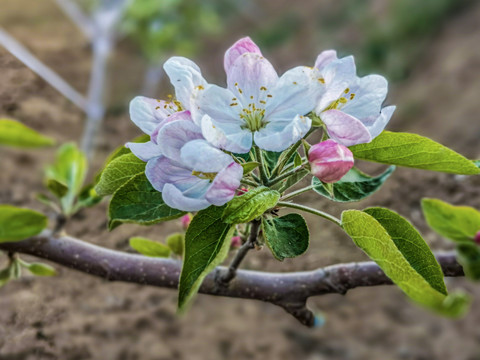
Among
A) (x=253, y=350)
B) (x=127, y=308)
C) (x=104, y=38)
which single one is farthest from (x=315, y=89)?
(x=104, y=38)

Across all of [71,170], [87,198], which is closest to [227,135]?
[87,198]

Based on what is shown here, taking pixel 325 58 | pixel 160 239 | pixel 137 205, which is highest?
pixel 325 58

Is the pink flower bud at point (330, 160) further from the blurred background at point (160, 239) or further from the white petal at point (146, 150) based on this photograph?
the blurred background at point (160, 239)

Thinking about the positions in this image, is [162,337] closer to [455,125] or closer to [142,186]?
[142,186]

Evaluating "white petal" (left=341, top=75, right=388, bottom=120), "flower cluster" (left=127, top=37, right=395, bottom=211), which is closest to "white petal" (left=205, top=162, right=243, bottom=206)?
"flower cluster" (left=127, top=37, right=395, bottom=211)

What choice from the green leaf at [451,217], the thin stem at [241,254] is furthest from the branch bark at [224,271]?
the green leaf at [451,217]

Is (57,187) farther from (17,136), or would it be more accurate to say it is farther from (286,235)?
(286,235)

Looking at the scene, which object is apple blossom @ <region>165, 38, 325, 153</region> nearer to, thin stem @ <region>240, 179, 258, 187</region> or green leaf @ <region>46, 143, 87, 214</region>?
thin stem @ <region>240, 179, 258, 187</region>
